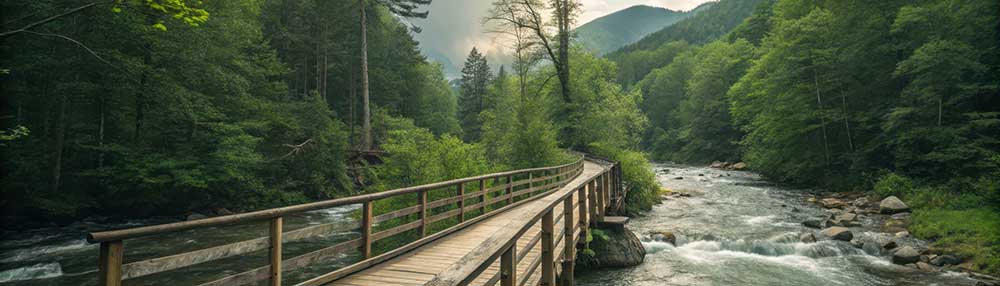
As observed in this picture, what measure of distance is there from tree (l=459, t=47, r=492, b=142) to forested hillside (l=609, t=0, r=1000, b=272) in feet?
117

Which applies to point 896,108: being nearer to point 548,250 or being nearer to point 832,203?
point 832,203

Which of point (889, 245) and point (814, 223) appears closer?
point (889, 245)

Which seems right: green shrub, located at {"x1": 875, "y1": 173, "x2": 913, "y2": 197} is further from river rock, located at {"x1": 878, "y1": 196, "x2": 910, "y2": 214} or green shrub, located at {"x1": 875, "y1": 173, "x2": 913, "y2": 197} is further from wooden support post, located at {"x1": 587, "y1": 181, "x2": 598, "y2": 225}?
wooden support post, located at {"x1": 587, "y1": 181, "x2": 598, "y2": 225}

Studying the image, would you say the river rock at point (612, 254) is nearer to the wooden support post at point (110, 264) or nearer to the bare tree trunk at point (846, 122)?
the wooden support post at point (110, 264)

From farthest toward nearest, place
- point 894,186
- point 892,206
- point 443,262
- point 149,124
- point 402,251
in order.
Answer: point 894,186, point 149,124, point 892,206, point 402,251, point 443,262

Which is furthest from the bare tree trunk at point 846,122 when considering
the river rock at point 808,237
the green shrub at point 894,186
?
the river rock at point 808,237

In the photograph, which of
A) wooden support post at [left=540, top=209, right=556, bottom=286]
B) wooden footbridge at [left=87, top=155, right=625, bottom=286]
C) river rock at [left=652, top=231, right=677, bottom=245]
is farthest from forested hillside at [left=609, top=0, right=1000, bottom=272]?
wooden support post at [left=540, top=209, right=556, bottom=286]

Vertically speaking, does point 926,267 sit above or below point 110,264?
below

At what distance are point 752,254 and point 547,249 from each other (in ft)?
37.0

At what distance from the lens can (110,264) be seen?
3.14 metres

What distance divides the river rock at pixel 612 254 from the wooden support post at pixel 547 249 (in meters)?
6.45

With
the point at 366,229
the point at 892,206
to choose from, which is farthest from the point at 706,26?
the point at 366,229

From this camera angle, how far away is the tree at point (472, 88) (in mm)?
63481

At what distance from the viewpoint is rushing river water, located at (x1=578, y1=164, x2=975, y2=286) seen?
35.6 feet
